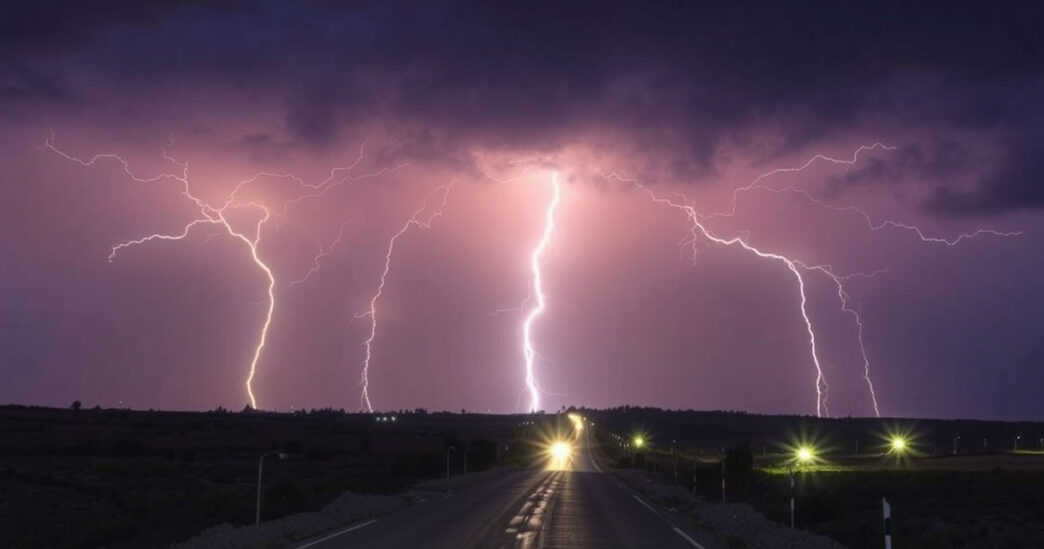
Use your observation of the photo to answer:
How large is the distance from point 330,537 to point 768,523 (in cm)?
1052

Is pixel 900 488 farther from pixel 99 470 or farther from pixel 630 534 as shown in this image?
pixel 99 470

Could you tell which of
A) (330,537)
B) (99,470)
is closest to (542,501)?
(330,537)

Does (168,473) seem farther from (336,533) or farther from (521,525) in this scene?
(336,533)

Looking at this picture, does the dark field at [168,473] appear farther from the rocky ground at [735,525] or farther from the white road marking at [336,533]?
the rocky ground at [735,525]

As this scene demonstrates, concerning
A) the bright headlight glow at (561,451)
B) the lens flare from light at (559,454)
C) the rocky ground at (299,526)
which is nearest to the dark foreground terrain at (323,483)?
the rocky ground at (299,526)

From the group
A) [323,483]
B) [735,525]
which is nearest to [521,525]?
[735,525]

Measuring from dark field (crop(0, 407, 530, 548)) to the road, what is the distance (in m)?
4.80

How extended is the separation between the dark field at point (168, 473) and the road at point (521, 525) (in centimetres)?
480

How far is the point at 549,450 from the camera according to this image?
11769 cm

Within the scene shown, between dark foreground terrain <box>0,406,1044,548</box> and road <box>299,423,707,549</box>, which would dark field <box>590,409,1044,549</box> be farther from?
road <box>299,423,707,549</box>

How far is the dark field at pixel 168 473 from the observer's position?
32312 millimetres

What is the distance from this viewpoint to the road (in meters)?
22.8

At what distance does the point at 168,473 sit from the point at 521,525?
119 ft

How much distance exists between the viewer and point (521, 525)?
90.5 ft
